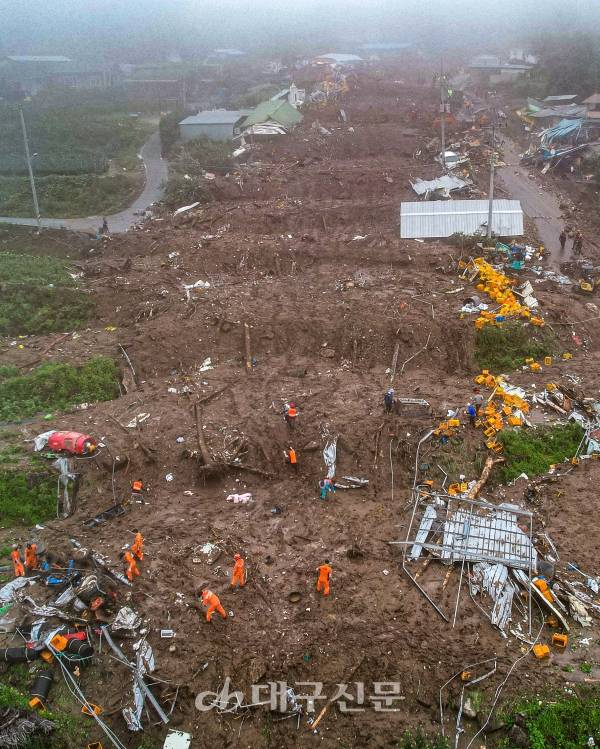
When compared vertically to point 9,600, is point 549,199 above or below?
above

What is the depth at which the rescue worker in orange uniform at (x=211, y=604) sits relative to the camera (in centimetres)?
854

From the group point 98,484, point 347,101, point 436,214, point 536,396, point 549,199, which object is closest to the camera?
point 98,484

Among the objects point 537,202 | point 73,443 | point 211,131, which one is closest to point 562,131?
point 537,202

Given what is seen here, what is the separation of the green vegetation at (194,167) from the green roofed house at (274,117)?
296cm

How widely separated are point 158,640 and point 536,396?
9411 mm

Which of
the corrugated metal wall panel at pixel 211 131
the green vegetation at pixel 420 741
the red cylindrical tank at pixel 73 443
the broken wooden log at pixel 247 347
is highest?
the corrugated metal wall panel at pixel 211 131

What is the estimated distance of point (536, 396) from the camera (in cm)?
1302

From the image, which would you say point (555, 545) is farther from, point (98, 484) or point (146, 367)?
point (146, 367)

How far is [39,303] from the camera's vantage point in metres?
17.9

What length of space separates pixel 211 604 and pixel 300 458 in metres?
4.16

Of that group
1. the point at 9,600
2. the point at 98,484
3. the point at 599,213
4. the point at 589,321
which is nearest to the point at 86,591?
the point at 9,600

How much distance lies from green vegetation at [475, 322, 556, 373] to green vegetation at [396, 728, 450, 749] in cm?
931

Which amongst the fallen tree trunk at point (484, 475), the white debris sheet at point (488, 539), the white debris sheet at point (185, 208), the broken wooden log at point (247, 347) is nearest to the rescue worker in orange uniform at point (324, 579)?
the white debris sheet at point (488, 539)

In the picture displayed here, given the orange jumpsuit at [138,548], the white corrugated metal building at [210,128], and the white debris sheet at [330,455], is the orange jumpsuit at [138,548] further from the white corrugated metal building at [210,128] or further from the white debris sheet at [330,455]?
the white corrugated metal building at [210,128]
